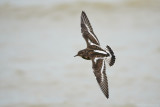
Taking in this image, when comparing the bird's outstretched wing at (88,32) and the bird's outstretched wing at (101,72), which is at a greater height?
the bird's outstretched wing at (88,32)

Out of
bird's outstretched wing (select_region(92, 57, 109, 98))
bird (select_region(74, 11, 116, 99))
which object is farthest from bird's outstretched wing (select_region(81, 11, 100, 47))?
bird's outstretched wing (select_region(92, 57, 109, 98))

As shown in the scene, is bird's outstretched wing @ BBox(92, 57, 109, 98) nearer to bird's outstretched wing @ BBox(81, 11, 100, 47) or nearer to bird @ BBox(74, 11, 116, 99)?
bird @ BBox(74, 11, 116, 99)

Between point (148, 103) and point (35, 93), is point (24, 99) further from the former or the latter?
point (148, 103)

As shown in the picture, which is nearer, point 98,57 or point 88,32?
point 98,57

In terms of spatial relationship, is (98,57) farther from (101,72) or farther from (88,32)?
(88,32)

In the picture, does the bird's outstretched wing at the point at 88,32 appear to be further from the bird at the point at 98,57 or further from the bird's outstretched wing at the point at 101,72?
the bird's outstretched wing at the point at 101,72

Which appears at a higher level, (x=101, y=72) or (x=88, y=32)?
(x=88, y=32)

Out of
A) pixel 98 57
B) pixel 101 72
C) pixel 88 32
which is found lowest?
pixel 101 72

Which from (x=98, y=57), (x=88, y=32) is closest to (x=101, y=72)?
(x=98, y=57)

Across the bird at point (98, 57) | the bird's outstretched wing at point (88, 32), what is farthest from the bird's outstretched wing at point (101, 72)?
the bird's outstretched wing at point (88, 32)
